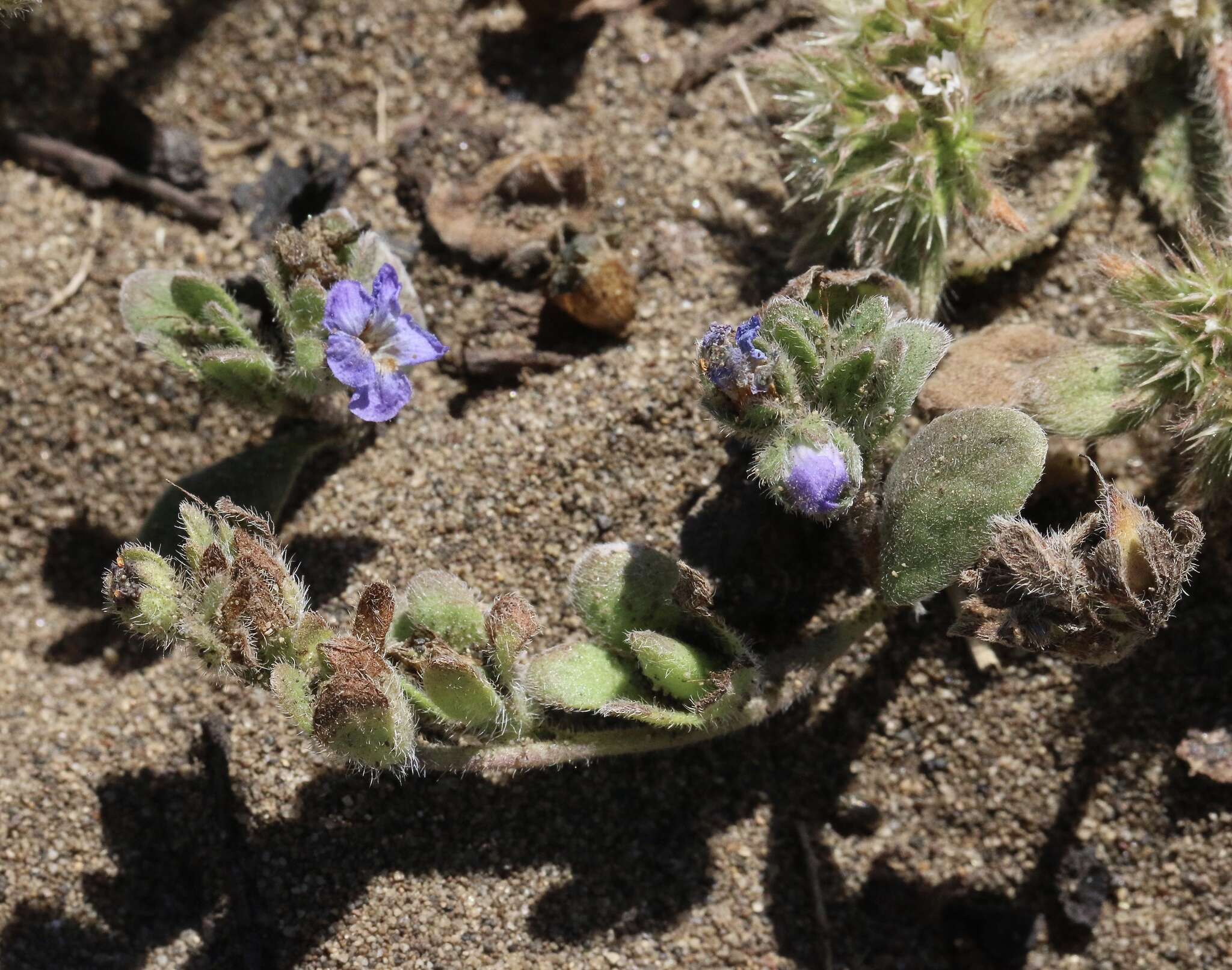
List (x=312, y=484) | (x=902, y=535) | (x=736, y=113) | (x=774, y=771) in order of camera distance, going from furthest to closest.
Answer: (x=736, y=113)
(x=312, y=484)
(x=774, y=771)
(x=902, y=535)

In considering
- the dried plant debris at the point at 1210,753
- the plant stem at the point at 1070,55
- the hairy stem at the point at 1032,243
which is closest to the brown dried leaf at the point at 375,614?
the hairy stem at the point at 1032,243

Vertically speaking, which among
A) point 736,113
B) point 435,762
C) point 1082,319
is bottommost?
point 435,762

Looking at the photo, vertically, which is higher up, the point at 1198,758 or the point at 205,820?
the point at 1198,758

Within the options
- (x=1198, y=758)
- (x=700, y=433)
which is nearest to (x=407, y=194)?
(x=700, y=433)

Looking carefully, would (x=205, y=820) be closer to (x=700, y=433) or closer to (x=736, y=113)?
(x=700, y=433)

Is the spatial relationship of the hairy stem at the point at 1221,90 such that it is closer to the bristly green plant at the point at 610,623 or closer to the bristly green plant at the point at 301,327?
the bristly green plant at the point at 610,623

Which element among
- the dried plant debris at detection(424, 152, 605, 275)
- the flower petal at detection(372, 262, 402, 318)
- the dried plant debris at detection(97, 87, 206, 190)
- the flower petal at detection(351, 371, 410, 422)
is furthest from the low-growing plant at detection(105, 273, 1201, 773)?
the dried plant debris at detection(97, 87, 206, 190)

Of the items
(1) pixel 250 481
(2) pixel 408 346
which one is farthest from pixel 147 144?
(2) pixel 408 346
